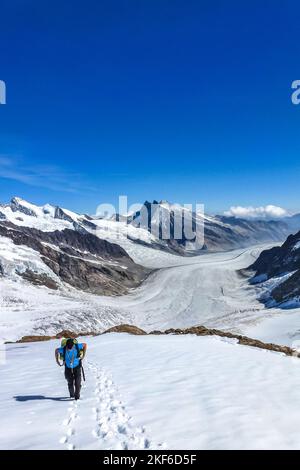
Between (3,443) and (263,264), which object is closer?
(3,443)

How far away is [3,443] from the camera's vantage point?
9398mm

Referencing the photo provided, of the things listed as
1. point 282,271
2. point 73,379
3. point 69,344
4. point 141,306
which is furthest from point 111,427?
point 282,271

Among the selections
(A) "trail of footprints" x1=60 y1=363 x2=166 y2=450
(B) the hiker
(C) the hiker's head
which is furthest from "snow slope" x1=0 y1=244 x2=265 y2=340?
(A) "trail of footprints" x1=60 y1=363 x2=166 y2=450

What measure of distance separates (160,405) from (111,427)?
213 centimetres

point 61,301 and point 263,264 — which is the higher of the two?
point 263,264

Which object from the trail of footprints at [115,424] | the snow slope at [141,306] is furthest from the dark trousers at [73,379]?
the snow slope at [141,306]

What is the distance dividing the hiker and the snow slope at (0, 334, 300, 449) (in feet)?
1.50

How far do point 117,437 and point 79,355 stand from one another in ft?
15.0

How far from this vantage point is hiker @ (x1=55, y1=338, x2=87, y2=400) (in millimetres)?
13466

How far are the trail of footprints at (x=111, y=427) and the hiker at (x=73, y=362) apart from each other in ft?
2.33

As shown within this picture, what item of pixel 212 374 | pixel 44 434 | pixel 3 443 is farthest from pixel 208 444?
pixel 212 374

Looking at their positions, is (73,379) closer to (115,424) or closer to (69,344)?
(69,344)

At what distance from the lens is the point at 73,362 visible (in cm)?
1365
